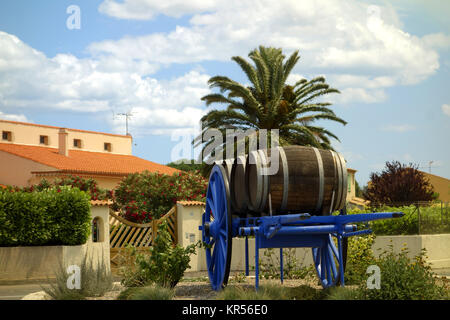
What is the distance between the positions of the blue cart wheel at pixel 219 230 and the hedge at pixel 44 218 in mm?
5877

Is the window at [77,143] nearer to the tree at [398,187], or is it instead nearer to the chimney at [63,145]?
the chimney at [63,145]

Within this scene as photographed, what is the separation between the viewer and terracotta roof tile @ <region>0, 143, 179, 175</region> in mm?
36062

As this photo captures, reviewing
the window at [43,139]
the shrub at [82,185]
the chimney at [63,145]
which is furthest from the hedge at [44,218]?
the window at [43,139]

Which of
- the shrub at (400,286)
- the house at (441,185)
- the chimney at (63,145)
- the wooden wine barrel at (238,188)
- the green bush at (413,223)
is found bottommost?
the shrub at (400,286)

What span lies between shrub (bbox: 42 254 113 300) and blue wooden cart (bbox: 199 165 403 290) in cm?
197

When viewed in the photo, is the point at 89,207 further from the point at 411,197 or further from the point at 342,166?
the point at 411,197

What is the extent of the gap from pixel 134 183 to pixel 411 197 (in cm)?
1180

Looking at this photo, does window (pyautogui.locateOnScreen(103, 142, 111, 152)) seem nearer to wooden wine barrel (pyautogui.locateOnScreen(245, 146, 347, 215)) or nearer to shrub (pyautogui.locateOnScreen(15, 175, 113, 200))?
shrub (pyautogui.locateOnScreen(15, 175, 113, 200))

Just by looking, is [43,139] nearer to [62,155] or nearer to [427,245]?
[62,155]

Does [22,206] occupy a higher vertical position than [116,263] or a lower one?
higher

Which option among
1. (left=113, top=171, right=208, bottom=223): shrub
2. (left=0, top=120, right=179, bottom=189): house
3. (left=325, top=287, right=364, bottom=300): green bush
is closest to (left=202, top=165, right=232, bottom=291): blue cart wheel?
(left=325, top=287, right=364, bottom=300): green bush

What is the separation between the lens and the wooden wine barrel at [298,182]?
967 centimetres

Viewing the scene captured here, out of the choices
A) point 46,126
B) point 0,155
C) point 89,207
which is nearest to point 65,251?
point 89,207
